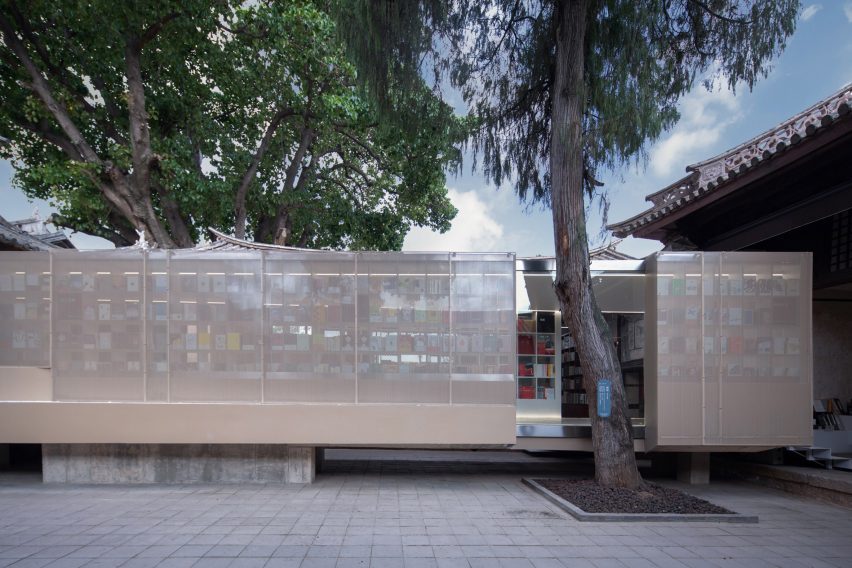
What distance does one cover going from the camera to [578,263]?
248 inches

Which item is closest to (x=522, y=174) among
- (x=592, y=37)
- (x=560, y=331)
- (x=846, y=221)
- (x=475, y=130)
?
(x=475, y=130)

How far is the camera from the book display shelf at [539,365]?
7.83 metres

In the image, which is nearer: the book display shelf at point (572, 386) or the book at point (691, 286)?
the book at point (691, 286)

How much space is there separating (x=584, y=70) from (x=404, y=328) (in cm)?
440

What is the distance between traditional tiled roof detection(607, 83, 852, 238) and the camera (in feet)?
17.2

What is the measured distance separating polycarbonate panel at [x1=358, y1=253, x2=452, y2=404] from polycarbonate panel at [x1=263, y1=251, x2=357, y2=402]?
198 millimetres

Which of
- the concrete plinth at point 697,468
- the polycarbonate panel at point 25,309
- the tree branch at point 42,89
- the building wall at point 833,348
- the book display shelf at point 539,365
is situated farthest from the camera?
the tree branch at point 42,89

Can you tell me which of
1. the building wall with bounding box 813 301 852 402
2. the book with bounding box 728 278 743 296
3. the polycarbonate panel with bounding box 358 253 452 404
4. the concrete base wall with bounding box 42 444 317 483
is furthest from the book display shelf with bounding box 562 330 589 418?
the concrete base wall with bounding box 42 444 317 483

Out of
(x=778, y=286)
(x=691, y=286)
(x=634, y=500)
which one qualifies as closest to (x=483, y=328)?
(x=634, y=500)

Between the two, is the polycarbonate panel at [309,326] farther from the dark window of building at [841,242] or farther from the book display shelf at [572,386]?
the dark window of building at [841,242]

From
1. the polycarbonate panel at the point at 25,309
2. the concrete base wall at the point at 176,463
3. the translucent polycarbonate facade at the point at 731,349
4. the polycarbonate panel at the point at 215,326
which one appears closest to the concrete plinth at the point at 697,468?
the translucent polycarbonate facade at the point at 731,349

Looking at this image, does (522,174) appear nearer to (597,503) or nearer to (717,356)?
(717,356)

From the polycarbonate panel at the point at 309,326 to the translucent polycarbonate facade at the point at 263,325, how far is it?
14 millimetres

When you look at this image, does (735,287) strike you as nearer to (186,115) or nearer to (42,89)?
(186,115)
